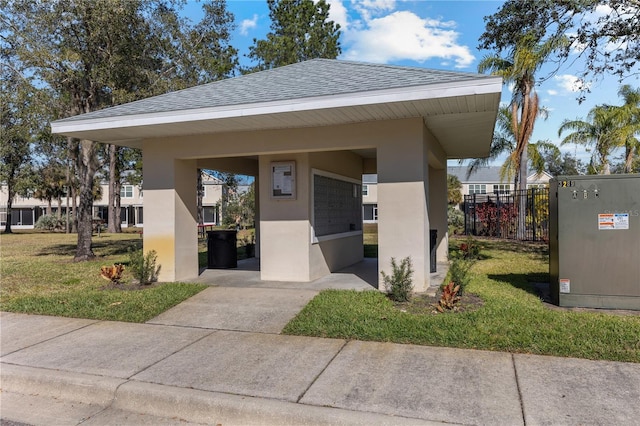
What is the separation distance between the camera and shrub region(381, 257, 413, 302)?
684 cm

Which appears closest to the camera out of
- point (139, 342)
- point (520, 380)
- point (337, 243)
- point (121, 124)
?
point (520, 380)

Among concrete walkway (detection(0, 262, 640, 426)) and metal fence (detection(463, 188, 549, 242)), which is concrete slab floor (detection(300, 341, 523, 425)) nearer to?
concrete walkway (detection(0, 262, 640, 426))

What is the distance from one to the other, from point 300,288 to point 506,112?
1812 centimetres

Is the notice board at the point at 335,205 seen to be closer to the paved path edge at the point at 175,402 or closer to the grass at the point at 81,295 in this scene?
the grass at the point at 81,295

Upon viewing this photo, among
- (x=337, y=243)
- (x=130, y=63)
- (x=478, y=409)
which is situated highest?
(x=130, y=63)

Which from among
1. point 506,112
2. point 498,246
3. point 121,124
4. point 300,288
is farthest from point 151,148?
point 506,112

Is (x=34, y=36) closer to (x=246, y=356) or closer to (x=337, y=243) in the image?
(x=337, y=243)

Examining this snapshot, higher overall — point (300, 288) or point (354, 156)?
point (354, 156)

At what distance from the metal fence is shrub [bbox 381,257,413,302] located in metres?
13.0

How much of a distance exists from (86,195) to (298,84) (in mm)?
10367

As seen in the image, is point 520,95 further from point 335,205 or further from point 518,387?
point 518,387

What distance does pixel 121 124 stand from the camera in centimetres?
777

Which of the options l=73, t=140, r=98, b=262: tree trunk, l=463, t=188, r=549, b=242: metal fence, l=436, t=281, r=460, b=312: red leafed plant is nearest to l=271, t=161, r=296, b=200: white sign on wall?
l=436, t=281, r=460, b=312: red leafed plant

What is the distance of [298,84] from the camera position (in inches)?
305
